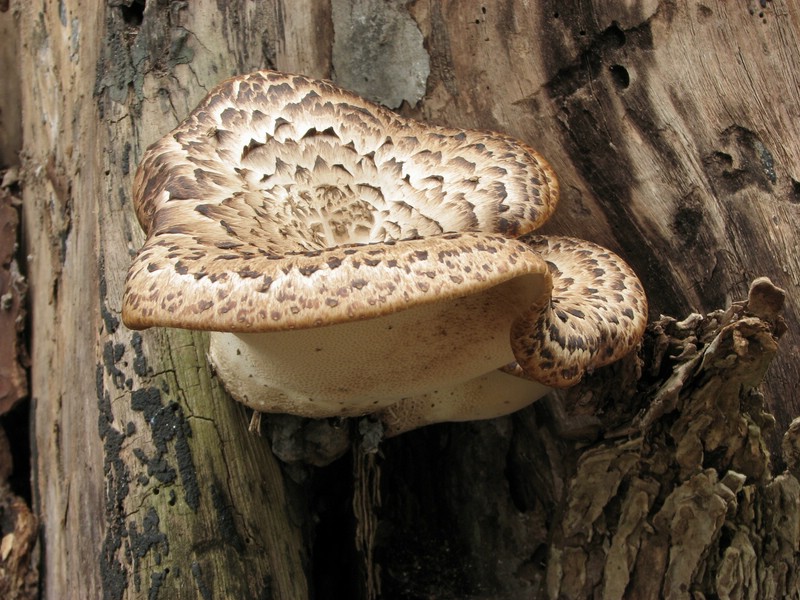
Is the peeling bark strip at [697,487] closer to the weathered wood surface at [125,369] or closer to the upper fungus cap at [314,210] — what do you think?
the upper fungus cap at [314,210]

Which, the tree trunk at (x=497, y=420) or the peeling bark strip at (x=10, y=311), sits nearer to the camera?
the tree trunk at (x=497, y=420)

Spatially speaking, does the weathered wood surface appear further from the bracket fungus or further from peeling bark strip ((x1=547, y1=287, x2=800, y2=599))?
peeling bark strip ((x1=547, y1=287, x2=800, y2=599))

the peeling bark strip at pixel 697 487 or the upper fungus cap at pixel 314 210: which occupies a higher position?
the upper fungus cap at pixel 314 210

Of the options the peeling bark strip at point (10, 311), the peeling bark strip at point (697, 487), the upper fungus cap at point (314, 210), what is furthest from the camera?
the peeling bark strip at point (10, 311)

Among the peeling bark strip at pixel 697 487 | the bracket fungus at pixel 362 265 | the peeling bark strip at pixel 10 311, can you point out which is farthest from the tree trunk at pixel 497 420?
the bracket fungus at pixel 362 265

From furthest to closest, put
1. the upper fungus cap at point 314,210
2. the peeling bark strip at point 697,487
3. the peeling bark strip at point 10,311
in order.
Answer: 1. the peeling bark strip at point 10,311
2. the peeling bark strip at point 697,487
3. the upper fungus cap at point 314,210

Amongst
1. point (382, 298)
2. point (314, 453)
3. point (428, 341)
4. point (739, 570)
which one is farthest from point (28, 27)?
point (739, 570)

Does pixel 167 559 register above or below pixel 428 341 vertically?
below

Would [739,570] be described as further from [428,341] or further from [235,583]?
[235,583]
